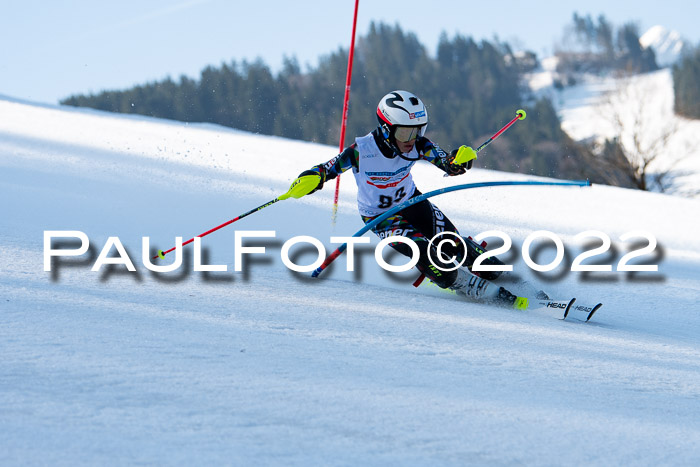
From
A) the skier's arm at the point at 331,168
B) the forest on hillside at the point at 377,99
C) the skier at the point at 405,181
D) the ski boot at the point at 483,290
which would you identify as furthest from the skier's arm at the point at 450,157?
the forest on hillside at the point at 377,99

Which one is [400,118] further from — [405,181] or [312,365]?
[312,365]

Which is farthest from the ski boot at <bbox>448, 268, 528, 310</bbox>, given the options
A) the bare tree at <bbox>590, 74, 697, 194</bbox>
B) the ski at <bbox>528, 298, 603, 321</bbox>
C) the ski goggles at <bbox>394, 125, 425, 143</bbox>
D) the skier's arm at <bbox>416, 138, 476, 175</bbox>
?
the bare tree at <bbox>590, 74, 697, 194</bbox>

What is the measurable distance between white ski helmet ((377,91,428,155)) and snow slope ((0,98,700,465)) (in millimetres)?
981

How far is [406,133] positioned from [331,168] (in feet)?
1.71

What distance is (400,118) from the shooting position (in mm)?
4465

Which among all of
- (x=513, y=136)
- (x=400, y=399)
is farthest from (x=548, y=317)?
(x=513, y=136)

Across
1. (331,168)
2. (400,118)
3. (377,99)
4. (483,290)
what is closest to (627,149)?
(483,290)

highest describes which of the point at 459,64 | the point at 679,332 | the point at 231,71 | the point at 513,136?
the point at 459,64

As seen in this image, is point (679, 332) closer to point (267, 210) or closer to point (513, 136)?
point (267, 210)

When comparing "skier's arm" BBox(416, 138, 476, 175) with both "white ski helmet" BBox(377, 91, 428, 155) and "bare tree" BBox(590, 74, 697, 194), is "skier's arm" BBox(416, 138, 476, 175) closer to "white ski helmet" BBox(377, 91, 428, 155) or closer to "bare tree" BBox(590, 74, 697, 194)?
"white ski helmet" BBox(377, 91, 428, 155)

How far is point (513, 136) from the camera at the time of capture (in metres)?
46.6

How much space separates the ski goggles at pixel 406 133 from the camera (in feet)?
14.8

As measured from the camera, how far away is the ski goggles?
4.50 m

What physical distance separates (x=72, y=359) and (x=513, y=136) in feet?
152
